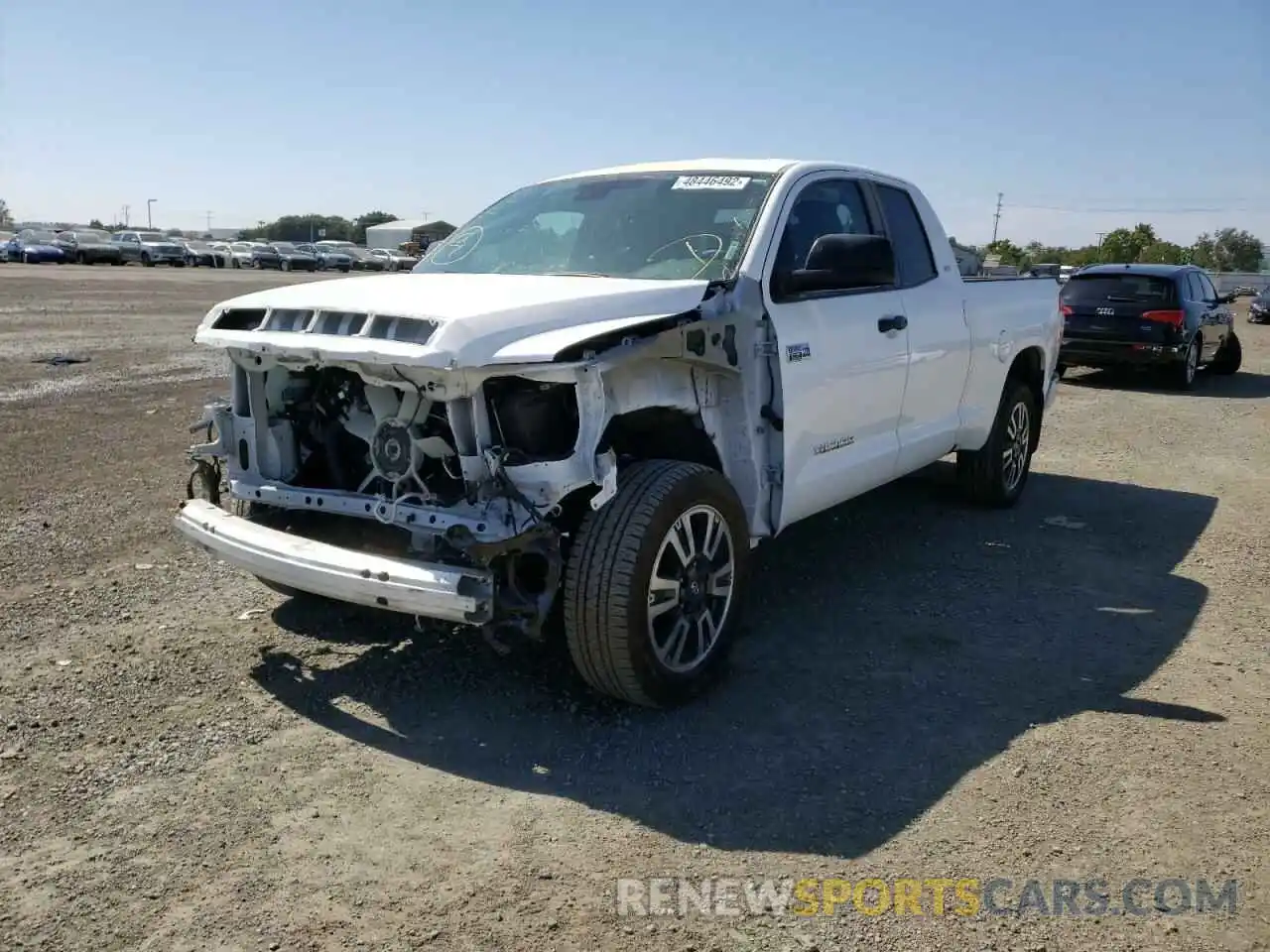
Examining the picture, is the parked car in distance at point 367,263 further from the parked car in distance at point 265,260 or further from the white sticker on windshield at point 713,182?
the white sticker on windshield at point 713,182

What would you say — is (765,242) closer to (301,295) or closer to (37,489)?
(301,295)

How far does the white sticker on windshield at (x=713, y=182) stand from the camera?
4891 mm

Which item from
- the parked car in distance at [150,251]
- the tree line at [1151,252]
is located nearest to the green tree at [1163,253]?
the tree line at [1151,252]

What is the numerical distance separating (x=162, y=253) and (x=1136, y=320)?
166ft

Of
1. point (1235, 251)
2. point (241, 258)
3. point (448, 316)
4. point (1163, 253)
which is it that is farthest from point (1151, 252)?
point (448, 316)

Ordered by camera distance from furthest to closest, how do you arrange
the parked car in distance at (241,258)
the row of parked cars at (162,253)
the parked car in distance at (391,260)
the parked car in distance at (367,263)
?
1. the parked car in distance at (367,263)
2. the parked car in distance at (391,260)
3. the parked car in distance at (241,258)
4. the row of parked cars at (162,253)

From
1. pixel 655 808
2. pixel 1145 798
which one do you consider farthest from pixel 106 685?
pixel 1145 798

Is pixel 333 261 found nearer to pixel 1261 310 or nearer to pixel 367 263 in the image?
pixel 367 263

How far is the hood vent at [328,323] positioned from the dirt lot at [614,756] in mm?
1365

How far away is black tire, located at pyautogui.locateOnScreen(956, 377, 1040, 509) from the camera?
6.92 meters

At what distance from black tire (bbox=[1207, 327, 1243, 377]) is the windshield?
14.0 m

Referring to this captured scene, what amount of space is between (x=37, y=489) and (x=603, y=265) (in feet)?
14.5

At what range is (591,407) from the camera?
3.61 m

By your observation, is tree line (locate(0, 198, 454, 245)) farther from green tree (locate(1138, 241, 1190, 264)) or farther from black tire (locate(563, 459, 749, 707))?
black tire (locate(563, 459, 749, 707))
